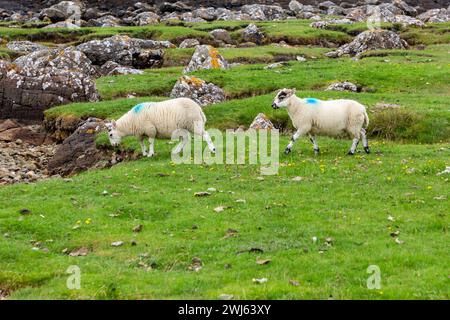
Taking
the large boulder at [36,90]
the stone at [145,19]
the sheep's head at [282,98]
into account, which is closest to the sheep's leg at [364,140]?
the sheep's head at [282,98]

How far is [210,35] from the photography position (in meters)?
68.7

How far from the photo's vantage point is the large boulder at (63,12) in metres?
89.5

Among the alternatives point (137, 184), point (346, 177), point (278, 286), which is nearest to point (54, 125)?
point (137, 184)

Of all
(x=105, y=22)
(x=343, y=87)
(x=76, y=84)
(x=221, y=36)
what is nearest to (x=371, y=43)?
(x=343, y=87)

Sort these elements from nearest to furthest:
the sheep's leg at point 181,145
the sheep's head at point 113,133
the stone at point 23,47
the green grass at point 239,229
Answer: the green grass at point 239,229
the sheep's leg at point 181,145
the sheep's head at point 113,133
the stone at point 23,47

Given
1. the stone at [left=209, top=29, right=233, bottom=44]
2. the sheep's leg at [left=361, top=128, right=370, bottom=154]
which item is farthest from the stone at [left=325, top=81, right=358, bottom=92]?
the stone at [left=209, top=29, right=233, bottom=44]

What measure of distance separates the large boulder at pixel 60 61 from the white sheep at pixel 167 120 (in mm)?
16777

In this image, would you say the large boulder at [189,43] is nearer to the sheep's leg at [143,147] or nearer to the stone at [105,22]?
the stone at [105,22]

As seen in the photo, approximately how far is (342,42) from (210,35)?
14590 millimetres

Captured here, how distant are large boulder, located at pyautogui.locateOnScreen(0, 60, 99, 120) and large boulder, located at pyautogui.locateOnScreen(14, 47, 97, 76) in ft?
8.12

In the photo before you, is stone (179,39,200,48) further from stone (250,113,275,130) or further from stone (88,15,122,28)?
stone (250,113,275,130)

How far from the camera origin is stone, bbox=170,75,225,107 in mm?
37438

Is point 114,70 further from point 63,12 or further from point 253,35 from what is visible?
point 63,12

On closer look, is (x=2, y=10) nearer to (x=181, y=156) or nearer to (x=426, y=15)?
(x=426, y=15)
